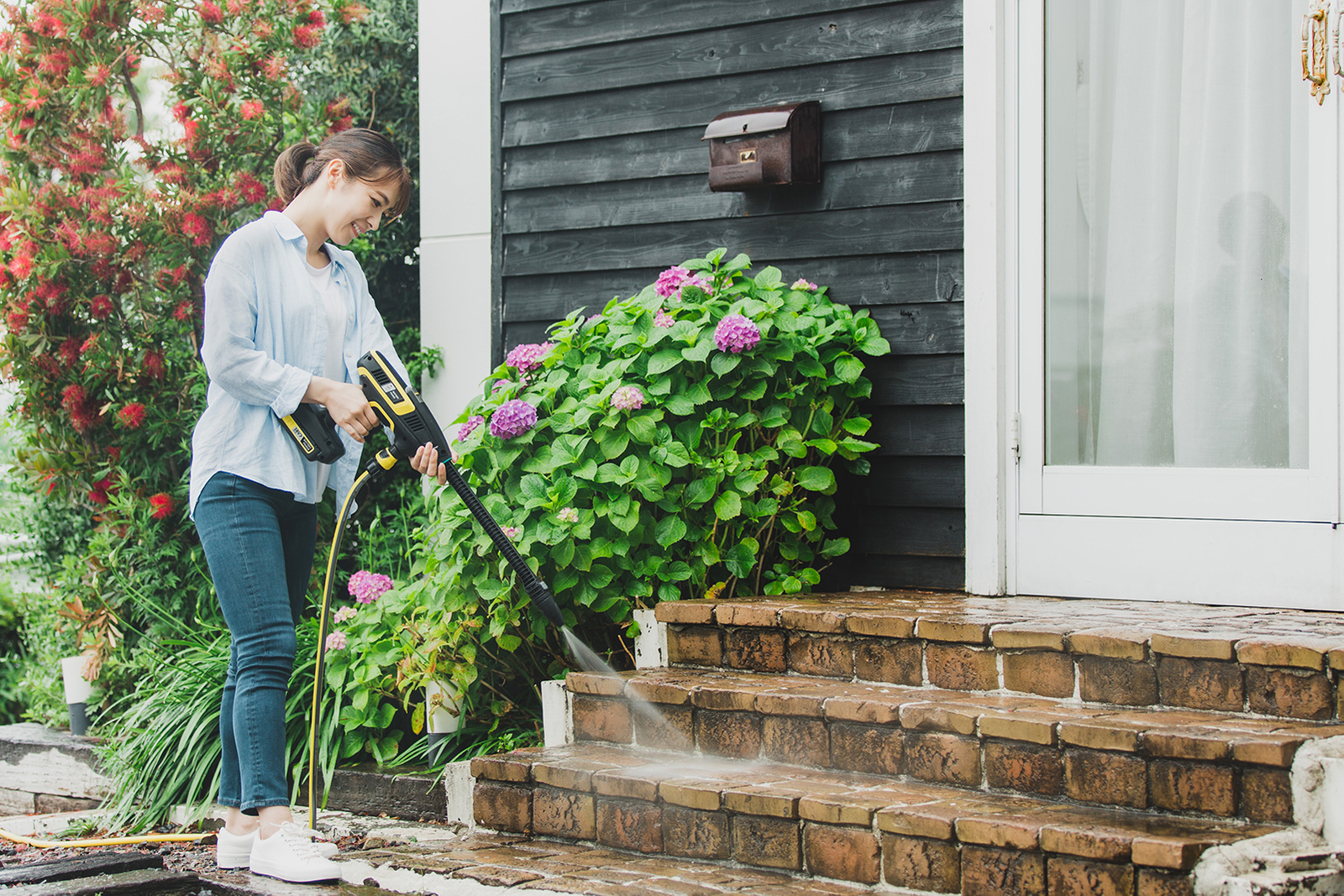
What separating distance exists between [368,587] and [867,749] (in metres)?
1.60

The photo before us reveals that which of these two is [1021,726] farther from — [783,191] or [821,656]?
[783,191]

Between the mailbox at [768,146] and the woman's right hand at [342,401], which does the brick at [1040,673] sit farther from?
the mailbox at [768,146]

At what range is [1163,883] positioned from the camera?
1865mm

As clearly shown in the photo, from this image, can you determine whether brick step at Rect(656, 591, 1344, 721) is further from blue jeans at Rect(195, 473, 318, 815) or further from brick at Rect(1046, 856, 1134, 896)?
blue jeans at Rect(195, 473, 318, 815)

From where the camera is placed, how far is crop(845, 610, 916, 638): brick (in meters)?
2.67

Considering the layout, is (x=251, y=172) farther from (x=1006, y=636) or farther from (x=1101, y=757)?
(x=1101, y=757)

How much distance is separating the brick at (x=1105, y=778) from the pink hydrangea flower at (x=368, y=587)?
198cm

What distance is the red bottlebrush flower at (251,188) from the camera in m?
4.34

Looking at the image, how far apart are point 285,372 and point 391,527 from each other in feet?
6.46

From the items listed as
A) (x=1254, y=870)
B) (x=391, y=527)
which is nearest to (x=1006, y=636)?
(x=1254, y=870)

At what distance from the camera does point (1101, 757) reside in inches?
84.4

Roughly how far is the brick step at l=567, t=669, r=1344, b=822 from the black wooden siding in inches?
35.7

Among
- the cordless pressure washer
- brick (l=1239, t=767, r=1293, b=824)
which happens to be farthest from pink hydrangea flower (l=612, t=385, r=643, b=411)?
brick (l=1239, t=767, r=1293, b=824)

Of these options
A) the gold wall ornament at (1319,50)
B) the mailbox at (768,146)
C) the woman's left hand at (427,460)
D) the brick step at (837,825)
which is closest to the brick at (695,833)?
the brick step at (837,825)
